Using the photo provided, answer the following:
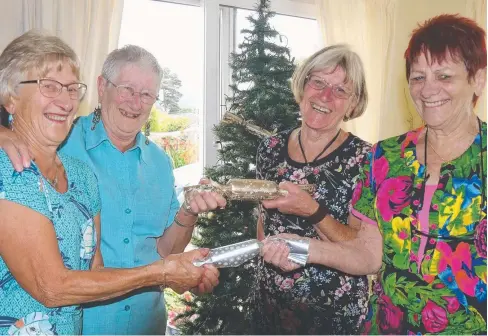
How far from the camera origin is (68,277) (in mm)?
1382

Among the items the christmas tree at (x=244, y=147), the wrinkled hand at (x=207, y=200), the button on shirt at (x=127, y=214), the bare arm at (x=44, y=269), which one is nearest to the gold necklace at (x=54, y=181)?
the bare arm at (x=44, y=269)

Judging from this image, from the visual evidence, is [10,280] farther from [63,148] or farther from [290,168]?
[290,168]

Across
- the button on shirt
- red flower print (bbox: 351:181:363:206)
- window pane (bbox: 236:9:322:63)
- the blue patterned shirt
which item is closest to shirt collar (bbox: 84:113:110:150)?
the button on shirt

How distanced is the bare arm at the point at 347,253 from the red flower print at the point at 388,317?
0.19m

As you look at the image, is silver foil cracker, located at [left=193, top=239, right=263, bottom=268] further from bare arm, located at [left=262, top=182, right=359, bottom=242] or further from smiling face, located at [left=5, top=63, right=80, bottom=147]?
smiling face, located at [left=5, top=63, right=80, bottom=147]

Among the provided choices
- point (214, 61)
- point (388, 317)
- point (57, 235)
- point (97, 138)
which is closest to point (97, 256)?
point (57, 235)

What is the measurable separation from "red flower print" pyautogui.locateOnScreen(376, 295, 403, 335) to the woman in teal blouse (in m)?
0.58

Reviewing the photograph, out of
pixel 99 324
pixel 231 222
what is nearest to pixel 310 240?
pixel 99 324

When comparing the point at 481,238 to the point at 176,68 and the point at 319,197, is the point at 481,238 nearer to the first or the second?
the point at 319,197

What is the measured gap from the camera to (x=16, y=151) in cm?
136

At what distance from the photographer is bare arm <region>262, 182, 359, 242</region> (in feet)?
6.24

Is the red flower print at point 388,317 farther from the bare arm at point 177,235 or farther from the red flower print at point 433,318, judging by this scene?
the bare arm at point 177,235

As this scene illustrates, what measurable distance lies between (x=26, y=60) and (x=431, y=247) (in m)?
1.31

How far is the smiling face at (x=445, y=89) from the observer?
152cm
